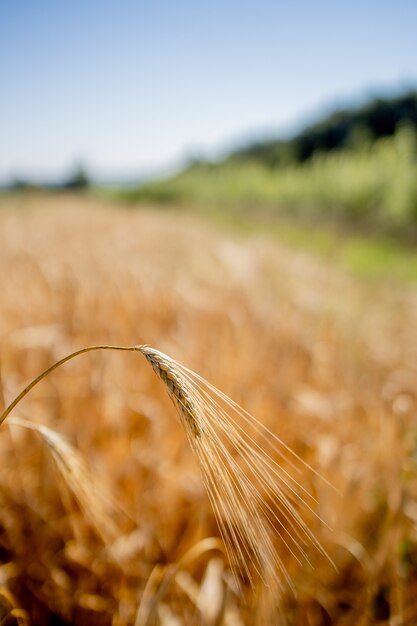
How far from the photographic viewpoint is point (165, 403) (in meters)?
1.28

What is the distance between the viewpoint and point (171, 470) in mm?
1026

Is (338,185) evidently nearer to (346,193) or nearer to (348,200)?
(346,193)

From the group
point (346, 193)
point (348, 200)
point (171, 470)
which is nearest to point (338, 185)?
point (346, 193)

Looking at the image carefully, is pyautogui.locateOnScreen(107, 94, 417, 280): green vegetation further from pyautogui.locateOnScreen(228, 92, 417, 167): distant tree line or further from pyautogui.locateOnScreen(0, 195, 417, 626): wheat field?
pyautogui.locateOnScreen(0, 195, 417, 626): wheat field

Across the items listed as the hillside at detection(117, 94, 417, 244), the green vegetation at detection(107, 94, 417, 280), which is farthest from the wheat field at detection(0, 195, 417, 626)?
the hillside at detection(117, 94, 417, 244)

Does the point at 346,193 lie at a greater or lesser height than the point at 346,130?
lesser

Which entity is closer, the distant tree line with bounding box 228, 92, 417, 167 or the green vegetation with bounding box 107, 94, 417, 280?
the green vegetation with bounding box 107, 94, 417, 280

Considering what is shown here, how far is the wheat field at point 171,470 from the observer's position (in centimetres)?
77

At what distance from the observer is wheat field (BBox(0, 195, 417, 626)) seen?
2.53 ft

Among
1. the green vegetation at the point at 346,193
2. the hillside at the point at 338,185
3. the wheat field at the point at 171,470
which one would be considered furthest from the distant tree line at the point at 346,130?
the wheat field at the point at 171,470

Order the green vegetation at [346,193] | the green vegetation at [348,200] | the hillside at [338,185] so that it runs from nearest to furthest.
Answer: the green vegetation at [348,200] < the green vegetation at [346,193] < the hillside at [338,185]

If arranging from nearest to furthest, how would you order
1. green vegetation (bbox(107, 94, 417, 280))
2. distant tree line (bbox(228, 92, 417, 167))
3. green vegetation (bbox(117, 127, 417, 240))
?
1. green vegetation (bbox(107, 94, 417, 280))
2. green vegetation (bbox(117, 127, 417, 240))
3. distant tree line (bbox(228, 92, 417, 167))

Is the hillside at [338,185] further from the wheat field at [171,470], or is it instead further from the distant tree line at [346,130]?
the wheat field at [171,470]

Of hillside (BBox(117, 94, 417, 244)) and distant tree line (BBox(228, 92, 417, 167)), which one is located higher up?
distant tree line (BBox(228, 92, 417, 167))
